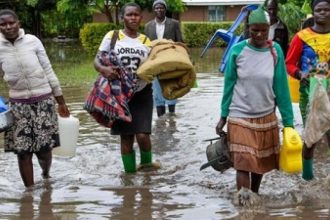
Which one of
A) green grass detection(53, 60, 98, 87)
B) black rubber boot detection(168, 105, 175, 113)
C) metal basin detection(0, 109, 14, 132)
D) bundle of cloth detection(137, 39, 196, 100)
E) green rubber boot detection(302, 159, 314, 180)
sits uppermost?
bundle of cloth detection(137, 39, 196, 100)

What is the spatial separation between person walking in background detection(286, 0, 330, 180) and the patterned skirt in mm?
2245

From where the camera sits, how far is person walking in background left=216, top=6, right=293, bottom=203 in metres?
5.30

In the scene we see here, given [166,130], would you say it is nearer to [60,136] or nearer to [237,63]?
[60,136]

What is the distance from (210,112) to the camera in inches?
423

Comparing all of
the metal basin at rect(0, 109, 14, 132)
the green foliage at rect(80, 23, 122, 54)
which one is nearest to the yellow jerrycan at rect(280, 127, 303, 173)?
the metal basin at rect(0, 109, 14, 132)

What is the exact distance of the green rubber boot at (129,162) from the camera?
22.4ft

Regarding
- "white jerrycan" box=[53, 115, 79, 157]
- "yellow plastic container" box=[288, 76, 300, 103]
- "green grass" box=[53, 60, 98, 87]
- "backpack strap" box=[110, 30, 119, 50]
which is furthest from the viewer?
"green grass" box=[53, 60, 98, 87]

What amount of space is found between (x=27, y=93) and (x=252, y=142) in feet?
Result: 6.94

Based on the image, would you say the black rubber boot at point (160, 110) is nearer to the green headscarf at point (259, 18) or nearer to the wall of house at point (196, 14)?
the green headscarf at point (259, 18)

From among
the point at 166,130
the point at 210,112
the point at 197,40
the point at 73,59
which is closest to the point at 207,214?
the point at 166,130

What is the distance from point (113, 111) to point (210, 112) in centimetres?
451

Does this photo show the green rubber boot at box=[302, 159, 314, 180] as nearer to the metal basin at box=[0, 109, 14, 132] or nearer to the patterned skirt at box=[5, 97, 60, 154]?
the patterned skirt at box=[5, 97, 60, 154]

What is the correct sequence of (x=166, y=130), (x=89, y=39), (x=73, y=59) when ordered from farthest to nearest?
(x=89, y=39), (x=73, y=59), (x=166, y=130)

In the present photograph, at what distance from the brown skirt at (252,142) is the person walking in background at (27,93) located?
1817mm
